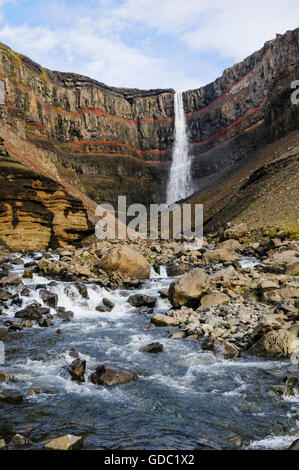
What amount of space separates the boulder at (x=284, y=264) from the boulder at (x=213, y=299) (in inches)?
190

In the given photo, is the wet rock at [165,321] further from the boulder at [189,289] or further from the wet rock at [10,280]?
the wet rock at [10,280]

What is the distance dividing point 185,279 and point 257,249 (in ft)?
40.8

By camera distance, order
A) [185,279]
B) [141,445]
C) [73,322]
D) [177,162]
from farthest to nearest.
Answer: [177,162], [185,279], [73,322], [141,445]

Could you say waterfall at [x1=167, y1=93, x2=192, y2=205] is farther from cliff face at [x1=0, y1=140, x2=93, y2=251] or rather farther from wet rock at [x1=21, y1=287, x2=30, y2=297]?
wet rock at [x1=21, y1=287, x2=30, y2=297]

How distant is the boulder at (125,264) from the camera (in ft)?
65.9

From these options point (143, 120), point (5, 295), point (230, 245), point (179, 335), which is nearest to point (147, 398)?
point (179, 335)

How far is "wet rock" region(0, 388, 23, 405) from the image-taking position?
22.2 ft

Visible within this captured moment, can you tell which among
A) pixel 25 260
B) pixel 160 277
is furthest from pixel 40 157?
pixel 160 277

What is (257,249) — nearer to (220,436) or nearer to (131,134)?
(220,436)

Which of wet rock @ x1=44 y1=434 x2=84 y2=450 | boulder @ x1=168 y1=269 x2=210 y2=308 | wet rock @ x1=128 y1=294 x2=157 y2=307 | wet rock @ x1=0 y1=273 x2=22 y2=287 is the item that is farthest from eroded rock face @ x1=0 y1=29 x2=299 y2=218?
wet rock @ x1=44 y1=434 x2=84 y2=450

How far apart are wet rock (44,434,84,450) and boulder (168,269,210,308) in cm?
902

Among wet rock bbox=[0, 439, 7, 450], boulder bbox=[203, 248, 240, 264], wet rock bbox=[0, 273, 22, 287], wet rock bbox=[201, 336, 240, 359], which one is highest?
boulder bbox=[203, 248, 240, 264]

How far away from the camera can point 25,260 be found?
70.6ft

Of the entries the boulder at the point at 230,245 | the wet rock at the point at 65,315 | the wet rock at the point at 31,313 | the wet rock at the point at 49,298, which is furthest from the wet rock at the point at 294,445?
the boulder at the point at 230,245
